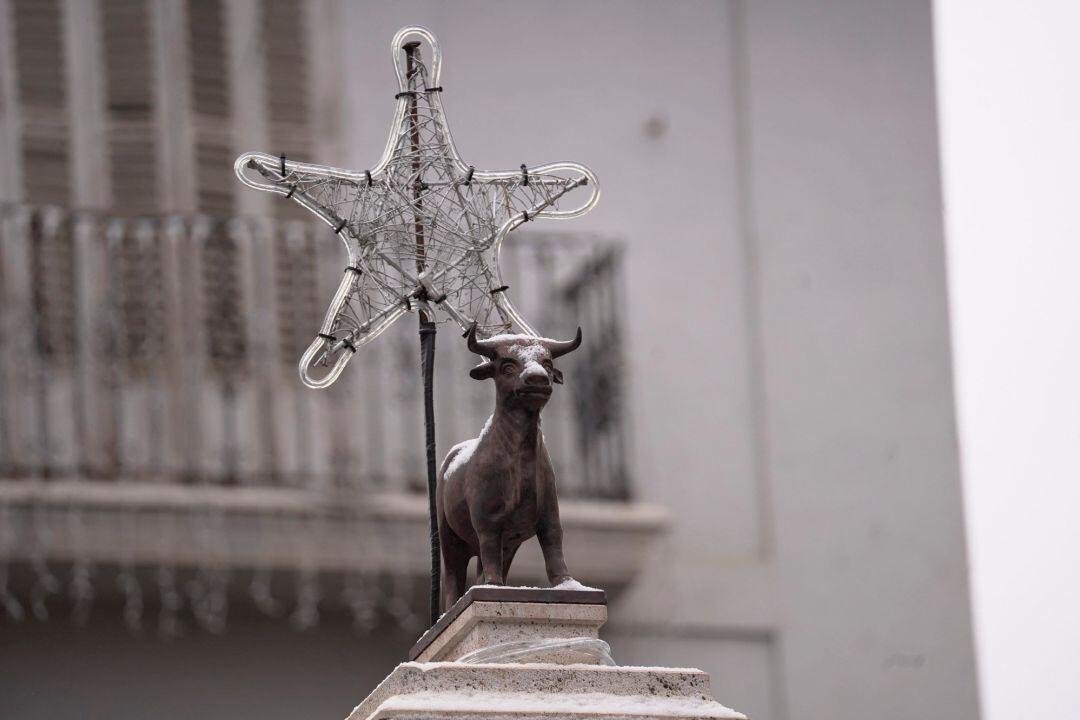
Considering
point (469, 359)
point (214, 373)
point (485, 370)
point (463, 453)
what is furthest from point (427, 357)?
point (469, 359)

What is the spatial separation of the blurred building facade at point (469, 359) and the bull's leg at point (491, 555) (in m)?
5.54

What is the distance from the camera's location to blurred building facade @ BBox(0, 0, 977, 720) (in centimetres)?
1184

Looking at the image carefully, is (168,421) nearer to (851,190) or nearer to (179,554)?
(179,554)

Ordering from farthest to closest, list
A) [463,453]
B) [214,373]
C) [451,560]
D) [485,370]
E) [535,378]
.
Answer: [214,373] < [451,560] < [463,453] < [485,370] < [535,378]

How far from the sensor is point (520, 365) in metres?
6.15

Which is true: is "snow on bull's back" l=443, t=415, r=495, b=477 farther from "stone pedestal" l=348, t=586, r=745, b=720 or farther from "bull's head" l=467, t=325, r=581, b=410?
"stone pedestal" l=348, t=586, r=745, b=720

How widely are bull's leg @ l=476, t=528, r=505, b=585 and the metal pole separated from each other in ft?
0.95

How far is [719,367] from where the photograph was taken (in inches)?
531

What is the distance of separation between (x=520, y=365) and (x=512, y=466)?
26cm

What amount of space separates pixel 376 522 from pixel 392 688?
20.0 feet

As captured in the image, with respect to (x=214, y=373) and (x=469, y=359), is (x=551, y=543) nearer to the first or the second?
(x=214, y=373)

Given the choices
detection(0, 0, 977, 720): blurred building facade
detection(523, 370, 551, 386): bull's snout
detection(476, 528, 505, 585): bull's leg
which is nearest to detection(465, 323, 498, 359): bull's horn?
detection(523, 370, 551, 386): bull's snout

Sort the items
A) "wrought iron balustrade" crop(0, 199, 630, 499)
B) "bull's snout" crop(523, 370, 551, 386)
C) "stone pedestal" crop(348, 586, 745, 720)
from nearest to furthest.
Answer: "stone pedestal" crop(348, 586, 745, 720), "bull's snout" crop(523, 370, 551, 386), "wrought iron balustrade" crop(0, 199, 630, 499)

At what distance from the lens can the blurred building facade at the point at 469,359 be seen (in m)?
11.8
